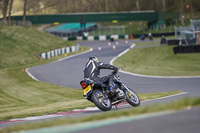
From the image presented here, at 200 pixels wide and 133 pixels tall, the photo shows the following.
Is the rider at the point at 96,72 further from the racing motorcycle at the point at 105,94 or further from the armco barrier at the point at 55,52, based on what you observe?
the armco barrier at the point at 55,52

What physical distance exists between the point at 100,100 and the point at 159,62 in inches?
934

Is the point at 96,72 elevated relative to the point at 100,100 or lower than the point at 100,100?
elevated

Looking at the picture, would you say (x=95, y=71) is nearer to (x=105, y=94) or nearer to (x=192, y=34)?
(x=105, y=94)

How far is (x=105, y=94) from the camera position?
37.2 feet

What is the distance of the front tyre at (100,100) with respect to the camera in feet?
36.1

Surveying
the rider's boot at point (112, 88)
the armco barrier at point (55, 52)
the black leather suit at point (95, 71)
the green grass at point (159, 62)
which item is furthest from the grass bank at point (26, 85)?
the green grass at point (159, 62)

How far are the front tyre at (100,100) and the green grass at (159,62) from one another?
13.9 metres

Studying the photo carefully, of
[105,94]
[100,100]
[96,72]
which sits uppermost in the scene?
[96,72]

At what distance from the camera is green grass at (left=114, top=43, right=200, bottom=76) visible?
26.7 meters

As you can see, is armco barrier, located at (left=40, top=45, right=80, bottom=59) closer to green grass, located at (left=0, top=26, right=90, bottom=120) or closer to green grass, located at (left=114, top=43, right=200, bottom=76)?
green grass, located at (left=0, top=26, right=90, bottom=120)

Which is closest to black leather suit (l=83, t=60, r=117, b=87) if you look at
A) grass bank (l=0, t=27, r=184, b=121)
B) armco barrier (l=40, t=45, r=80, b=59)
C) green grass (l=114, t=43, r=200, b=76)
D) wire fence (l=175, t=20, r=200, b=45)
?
grass bank (l=0, t=27, r=184, b=121)

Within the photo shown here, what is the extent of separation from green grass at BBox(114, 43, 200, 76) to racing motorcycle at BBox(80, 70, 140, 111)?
13.1 m

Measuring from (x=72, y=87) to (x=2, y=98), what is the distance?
14.3ft

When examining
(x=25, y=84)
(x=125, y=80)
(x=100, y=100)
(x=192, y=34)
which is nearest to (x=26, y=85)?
(x=25, y=84)
